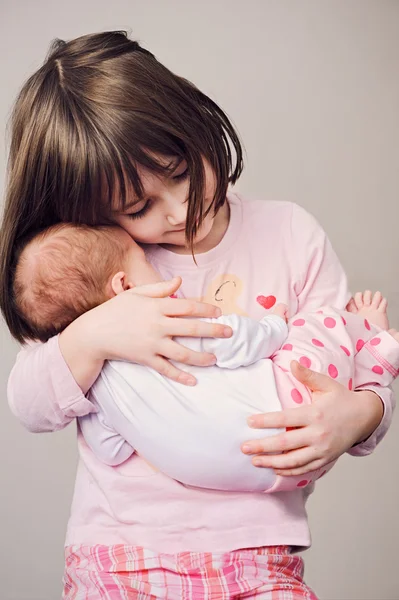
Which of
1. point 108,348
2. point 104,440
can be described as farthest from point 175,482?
point 108,348

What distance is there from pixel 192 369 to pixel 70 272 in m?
0.21

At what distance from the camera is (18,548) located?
2055 mm

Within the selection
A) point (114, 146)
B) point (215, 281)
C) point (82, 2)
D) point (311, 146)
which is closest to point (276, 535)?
point (215, 281)

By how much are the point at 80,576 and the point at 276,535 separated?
0.88 ft

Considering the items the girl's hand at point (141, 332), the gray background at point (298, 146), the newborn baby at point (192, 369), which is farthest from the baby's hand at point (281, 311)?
the gray background at point (298, 146)

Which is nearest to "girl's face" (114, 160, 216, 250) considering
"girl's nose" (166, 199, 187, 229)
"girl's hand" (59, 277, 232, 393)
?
"girl's nose" (166, 199, 187, 229)

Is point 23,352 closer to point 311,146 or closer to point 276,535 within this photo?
point 276,535

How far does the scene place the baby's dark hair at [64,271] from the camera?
1204mm

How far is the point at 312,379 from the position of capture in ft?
3.73

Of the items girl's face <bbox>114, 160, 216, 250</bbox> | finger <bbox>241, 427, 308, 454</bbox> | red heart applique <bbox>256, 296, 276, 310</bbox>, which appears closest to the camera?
finger <bbox>241, 427, 308, 454</bbox>

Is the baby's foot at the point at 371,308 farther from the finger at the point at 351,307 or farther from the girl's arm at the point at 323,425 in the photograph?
the girl's arm at the point at 323,425

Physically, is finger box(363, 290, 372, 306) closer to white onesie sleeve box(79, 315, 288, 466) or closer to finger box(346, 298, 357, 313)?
finger box(346, 298, 357, 313)

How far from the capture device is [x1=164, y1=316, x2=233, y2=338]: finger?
114 centimetres

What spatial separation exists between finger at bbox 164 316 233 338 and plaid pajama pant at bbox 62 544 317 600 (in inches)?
11.6
